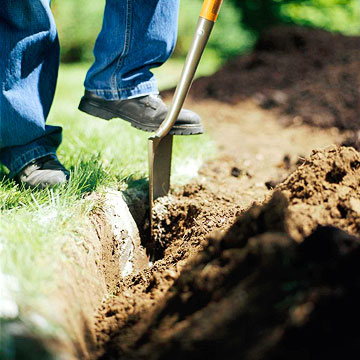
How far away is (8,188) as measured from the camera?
6.93 feet

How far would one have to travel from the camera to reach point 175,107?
→ 207cm

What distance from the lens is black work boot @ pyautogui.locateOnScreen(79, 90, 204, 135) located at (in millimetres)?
2176

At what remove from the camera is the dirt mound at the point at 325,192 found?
146cm

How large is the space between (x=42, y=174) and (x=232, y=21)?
658 centimetres

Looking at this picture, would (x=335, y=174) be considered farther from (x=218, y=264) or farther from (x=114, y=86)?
(x=114, y=86)

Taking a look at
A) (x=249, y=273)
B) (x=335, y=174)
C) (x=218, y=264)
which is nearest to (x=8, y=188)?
(x=218, y=264)

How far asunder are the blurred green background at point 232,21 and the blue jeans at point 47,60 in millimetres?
5462

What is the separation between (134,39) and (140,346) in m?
1.40

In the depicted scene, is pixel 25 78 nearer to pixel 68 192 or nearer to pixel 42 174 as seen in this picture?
pixel 42 174

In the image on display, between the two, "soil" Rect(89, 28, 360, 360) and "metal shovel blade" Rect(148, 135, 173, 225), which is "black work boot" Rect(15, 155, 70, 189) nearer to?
"metal shovel blade" Rect(148, 135, 173, 225)

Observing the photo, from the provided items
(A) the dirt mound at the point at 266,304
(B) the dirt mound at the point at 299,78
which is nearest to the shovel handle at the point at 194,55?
(A) the dirt mound at the point at 266,304

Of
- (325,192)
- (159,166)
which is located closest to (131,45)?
(159,166)

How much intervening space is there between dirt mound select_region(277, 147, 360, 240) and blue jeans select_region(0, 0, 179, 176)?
0.93 m

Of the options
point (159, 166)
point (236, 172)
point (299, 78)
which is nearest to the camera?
point (159, 166)
